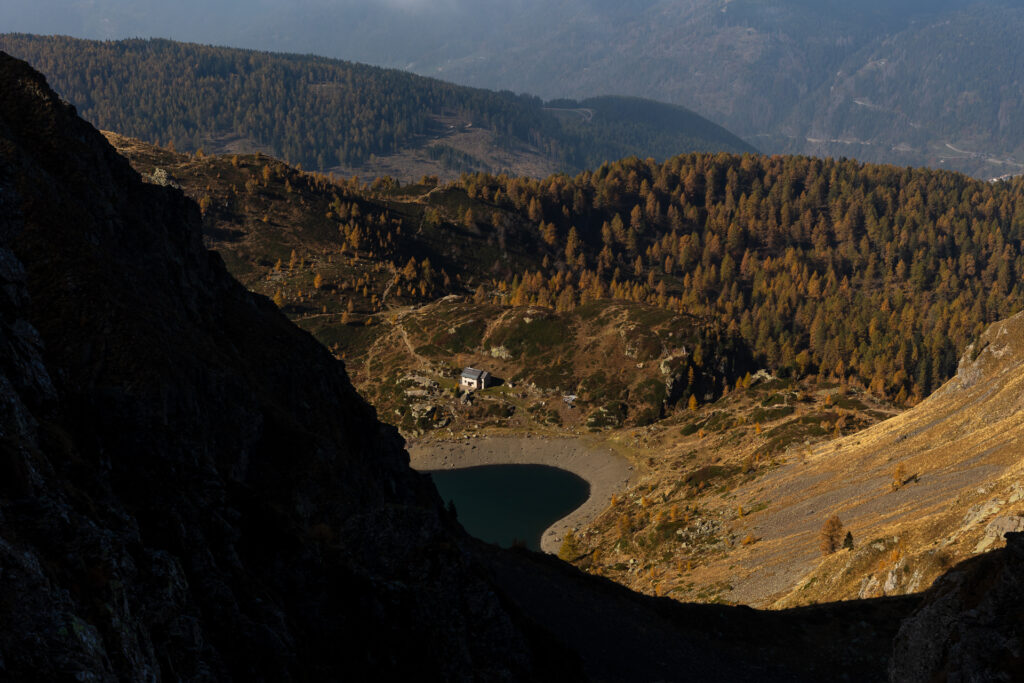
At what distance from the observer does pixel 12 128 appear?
1353 inches

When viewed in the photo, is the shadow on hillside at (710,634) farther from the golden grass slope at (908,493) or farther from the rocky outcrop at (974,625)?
the rocky outcrop at (974,625)

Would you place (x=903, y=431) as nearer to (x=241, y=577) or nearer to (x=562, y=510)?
(x=562, y=510)

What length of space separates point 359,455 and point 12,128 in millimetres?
29970

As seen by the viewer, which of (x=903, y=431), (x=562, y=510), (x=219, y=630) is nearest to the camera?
(x=219, y=630)

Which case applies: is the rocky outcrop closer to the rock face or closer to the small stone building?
the rock face

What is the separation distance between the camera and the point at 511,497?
150 m

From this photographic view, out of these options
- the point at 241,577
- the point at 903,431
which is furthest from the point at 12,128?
the point at 903,431

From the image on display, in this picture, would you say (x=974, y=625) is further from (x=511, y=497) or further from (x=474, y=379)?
(x=474, y=379)

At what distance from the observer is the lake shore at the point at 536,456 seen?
491ft

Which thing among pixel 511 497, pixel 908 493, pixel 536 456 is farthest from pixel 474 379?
pixel 908 493

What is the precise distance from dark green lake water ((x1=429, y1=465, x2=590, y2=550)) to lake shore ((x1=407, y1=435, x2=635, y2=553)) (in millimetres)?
2247

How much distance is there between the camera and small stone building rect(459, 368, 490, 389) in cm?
18862

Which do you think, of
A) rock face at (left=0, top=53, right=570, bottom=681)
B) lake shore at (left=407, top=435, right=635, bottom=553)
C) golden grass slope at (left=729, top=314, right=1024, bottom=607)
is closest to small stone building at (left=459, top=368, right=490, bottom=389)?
lake shore at (left=407, top=435, right=635, bottom=553)

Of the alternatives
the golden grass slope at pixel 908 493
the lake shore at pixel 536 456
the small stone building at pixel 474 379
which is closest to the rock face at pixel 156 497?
the golden grass slope at pixel 908 493
